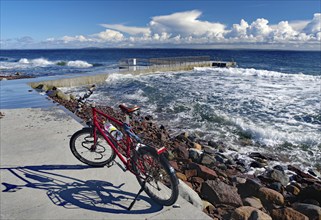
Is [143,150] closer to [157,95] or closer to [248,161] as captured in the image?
[248,161]

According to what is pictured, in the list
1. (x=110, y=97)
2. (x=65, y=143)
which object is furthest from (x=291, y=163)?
(x=110, y=97)

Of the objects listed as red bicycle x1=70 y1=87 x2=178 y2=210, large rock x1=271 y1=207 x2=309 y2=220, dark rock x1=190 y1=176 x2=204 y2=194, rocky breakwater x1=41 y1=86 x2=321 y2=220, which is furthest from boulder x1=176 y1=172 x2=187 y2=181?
large rock x1=271 y1=207 x2=309 y2=220

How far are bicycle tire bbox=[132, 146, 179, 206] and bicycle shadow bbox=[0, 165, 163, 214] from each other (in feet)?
0.42

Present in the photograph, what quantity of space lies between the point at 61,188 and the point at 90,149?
0.78 metres

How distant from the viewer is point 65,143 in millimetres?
5320

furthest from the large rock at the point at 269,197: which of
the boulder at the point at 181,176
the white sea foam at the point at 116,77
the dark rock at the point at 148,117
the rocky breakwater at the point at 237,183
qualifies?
the white sea foam at the point at 116,77

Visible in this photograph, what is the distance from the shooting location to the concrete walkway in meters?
3.04

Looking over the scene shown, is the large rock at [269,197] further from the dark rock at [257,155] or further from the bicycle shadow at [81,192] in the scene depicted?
the dark rock at [257,155]

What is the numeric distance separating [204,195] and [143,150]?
4.83ft

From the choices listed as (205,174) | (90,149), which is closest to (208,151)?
(205,174)

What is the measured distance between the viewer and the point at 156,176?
320cm

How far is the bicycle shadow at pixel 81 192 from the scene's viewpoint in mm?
3156

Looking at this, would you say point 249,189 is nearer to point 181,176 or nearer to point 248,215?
point 181,176

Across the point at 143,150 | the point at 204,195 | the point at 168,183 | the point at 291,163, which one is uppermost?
the point at 143,150
